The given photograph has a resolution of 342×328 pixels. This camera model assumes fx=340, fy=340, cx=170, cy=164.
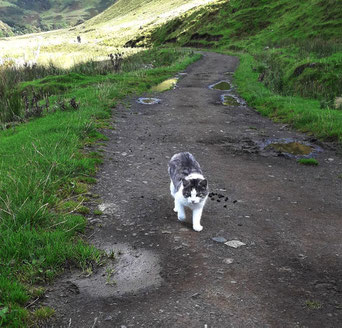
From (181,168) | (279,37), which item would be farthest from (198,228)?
(279,37)

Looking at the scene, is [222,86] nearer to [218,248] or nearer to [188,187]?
[188,187]

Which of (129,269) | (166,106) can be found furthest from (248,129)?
(129,269)

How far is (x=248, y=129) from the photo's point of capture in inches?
606

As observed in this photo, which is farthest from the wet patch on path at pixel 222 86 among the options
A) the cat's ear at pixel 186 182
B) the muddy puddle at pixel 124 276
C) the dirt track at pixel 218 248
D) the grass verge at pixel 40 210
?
the muddy puddle at pixel 124 276

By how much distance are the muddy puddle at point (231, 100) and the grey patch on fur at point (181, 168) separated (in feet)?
44.3

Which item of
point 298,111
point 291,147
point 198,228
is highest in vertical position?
point 198,228

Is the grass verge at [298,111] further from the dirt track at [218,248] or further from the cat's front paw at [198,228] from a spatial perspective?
the cat's front paw at [198,228]

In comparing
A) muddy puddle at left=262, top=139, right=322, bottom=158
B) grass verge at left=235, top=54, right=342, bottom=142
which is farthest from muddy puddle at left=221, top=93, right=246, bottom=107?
muddy puddle at left=262, top=139, right=322, bottom=158

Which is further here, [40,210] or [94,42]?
[94,42]

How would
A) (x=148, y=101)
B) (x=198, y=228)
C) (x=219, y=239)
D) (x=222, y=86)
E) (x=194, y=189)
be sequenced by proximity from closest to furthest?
(x=194, y=189) < (x=219, y=239) < (x=198, y=228) < (x=148, y=101) < (x=222, y=86)

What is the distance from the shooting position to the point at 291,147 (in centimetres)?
1289

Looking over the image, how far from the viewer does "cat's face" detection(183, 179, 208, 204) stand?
20.2 ft

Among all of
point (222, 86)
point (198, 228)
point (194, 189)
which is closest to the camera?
point (194, 189)

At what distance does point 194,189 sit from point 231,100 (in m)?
16.6
